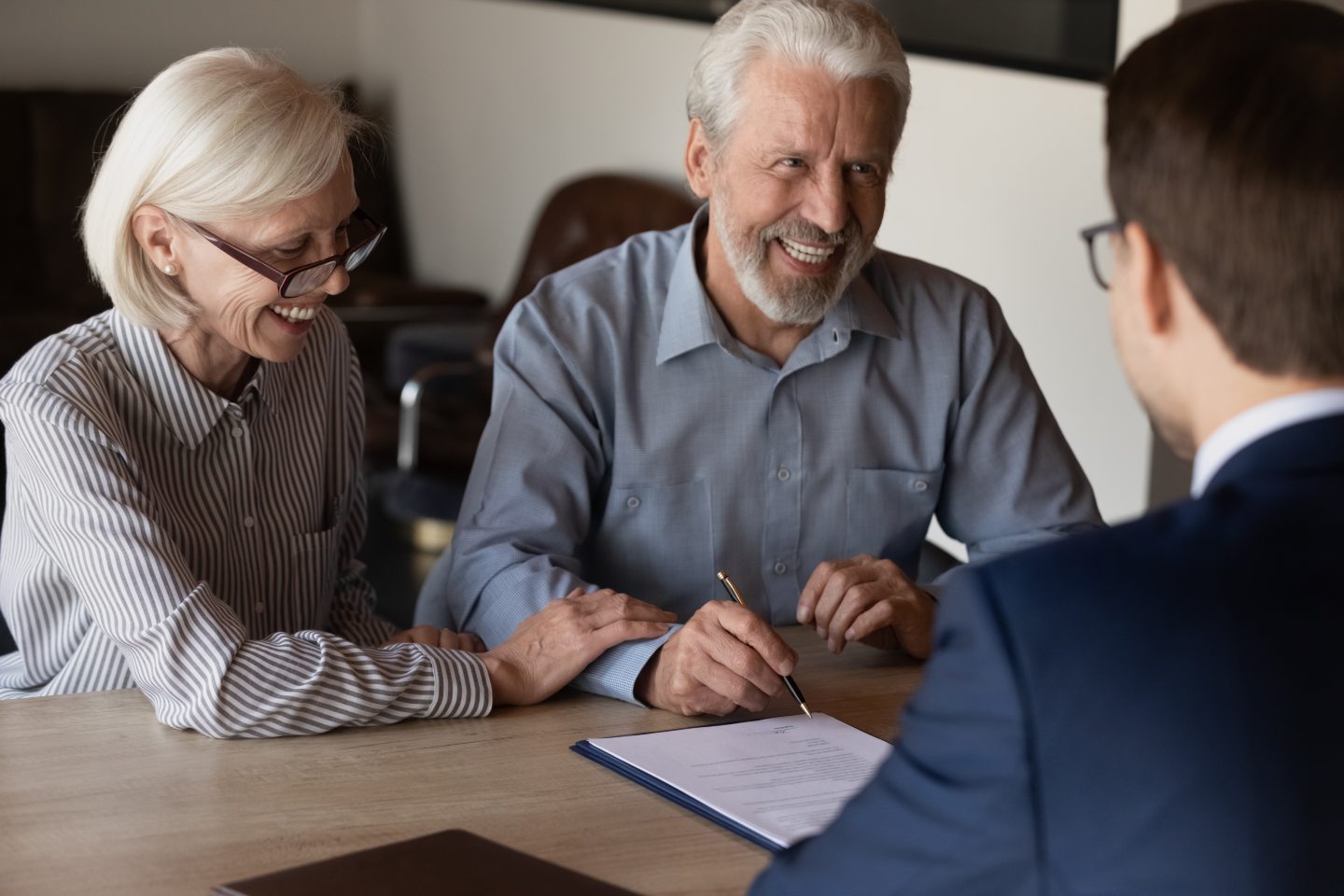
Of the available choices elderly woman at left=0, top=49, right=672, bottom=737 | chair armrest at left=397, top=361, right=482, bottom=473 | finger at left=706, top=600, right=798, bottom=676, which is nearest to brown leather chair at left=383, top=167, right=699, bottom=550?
chair armrest at left=397, top=361, right=482, bottom=473

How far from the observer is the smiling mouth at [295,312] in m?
1.83

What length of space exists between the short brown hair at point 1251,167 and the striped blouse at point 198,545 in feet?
2.99

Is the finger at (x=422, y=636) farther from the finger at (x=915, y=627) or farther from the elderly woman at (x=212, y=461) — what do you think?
the finger at (x=915, y=627)

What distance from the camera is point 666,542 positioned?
2.08 meters

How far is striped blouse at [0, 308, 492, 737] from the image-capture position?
156cm

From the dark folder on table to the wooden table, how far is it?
0.08ft

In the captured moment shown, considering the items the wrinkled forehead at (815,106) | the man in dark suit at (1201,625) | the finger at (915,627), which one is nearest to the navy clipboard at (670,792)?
the man in dark suit at (1201,625)

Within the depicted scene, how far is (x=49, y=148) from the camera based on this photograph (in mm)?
6516

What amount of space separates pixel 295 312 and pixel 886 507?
0.83m

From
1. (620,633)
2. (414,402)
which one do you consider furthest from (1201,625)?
(414,402)

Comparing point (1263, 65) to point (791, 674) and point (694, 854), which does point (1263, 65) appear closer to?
point (694, 854)

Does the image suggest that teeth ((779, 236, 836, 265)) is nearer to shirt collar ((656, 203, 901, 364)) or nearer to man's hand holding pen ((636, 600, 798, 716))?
shirt collar ((656, 203, 901, 364))

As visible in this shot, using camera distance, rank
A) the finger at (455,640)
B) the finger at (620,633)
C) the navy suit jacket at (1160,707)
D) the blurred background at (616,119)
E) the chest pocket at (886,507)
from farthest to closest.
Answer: the blurred background at (616,119) < the chest pocket at (886,507) < the finger at (455,640) < the finger at (620,633) < the navy suit jacket at (1160,707)

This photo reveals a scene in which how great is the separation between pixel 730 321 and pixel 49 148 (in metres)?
5.21
